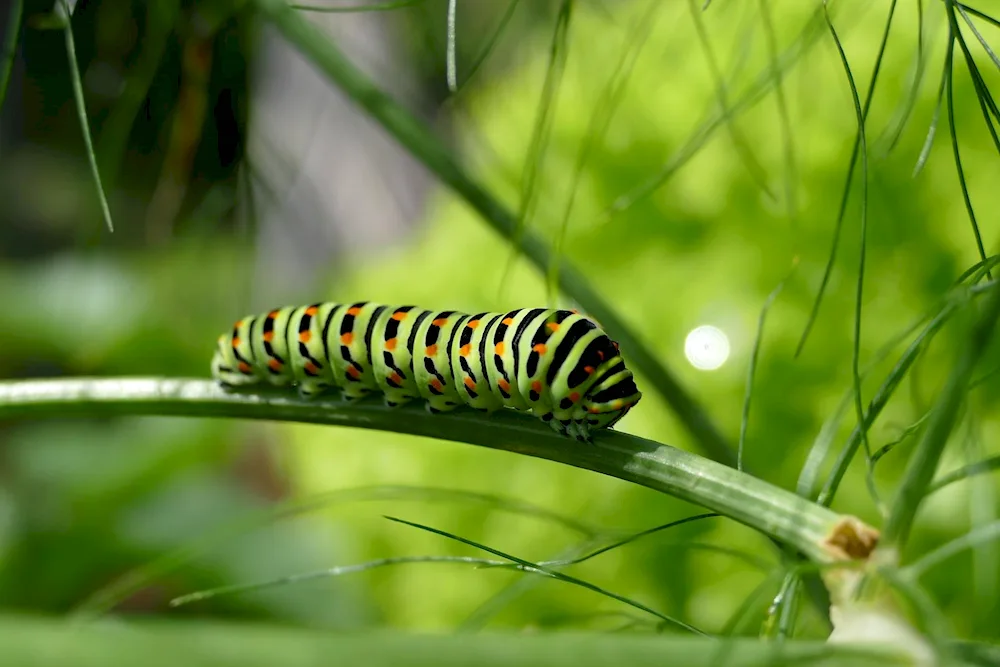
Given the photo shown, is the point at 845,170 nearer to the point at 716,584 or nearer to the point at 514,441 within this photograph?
the point at 716,584

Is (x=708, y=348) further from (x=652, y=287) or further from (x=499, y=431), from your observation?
(x=499, y=431)

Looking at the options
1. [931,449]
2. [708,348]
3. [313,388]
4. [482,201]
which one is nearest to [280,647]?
[931,449]

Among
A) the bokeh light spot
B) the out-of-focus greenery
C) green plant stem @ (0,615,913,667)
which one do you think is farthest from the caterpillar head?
the bokeh light spot

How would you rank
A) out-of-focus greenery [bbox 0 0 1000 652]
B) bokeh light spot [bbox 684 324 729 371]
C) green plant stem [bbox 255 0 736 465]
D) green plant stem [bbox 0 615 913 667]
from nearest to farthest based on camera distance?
green plant stem [bbox 0 615 913 667]
green plant stem [bbox 255 0 736 465]
out-of-focus greenery [bbox 0 0 1000 652]
bokeh light spot [bbox 684 324 729 371]

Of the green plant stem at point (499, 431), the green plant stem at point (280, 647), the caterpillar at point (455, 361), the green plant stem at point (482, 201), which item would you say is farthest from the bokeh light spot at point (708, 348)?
the green plant stem at point (280, 647)

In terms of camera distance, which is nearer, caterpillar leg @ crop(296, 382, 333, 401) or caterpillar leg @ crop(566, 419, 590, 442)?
caterpillar leg @ crop(566, 419, 590, 442)

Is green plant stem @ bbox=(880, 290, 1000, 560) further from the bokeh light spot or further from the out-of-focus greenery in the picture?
the bokeh light spot
